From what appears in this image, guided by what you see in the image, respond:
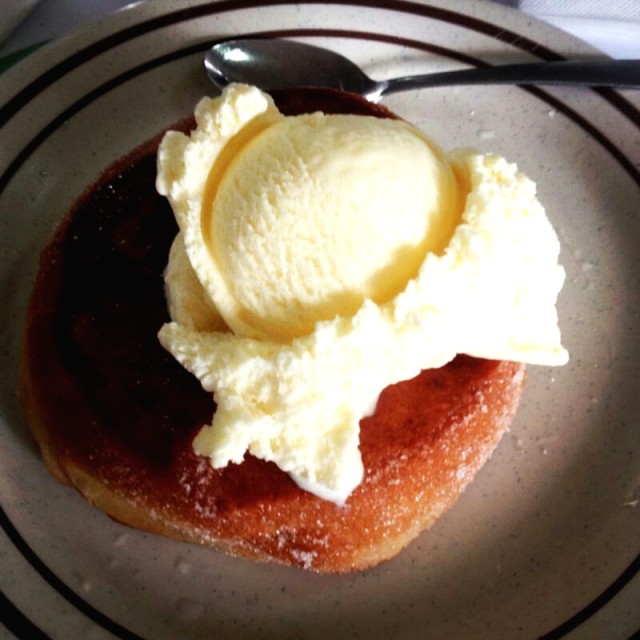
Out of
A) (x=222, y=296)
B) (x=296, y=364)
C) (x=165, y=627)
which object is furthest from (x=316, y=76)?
(x=165, y=627)

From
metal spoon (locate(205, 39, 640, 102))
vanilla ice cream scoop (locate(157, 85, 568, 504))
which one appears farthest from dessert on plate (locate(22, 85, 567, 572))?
metal spoon (locate(205, 39, 640, 102))

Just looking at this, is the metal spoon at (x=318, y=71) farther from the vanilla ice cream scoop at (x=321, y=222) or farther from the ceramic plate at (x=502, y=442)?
the vanilla ice cream scoop at (x=321, y=222)

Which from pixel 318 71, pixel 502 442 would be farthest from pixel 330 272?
pixel 318 71

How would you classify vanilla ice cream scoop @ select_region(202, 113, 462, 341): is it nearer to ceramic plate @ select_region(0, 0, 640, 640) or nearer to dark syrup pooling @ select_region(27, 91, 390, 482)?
dark syrup pooling @ select_region(27, 91, 390, 482)

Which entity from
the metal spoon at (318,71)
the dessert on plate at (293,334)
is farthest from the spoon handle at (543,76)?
the dessert on plate at (293,334)

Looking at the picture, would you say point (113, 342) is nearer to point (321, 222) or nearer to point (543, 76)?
point (321, 222)

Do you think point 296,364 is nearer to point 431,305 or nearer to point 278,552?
point 431,305
